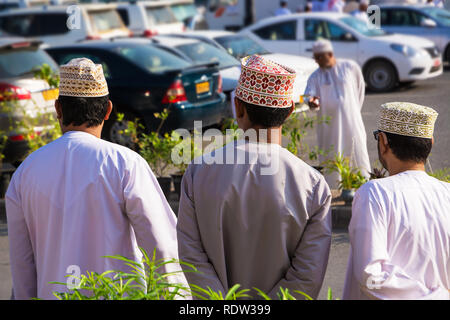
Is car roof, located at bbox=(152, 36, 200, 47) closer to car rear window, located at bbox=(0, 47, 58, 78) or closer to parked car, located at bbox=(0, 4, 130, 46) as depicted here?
car rear window, located at bbox=(0, 47, 58, 78)

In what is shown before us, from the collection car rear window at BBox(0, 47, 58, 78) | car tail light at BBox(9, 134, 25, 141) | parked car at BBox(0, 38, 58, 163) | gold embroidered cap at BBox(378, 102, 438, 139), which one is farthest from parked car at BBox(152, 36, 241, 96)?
gold embroidered cap at BBox(378, 102, 438, 139)

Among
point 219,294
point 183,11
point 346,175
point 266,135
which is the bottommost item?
point 183,11

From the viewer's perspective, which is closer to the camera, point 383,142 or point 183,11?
point 383,142

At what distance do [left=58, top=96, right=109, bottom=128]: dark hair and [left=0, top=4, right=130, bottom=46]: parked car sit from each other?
14.9 m

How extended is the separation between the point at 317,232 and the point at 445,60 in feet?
56.5

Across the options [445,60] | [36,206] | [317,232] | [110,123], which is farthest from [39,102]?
[445,60]

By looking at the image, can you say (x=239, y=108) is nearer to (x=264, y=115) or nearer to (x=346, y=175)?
(x=264, y=115)

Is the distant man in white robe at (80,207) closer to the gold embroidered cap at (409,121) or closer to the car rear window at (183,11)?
the gold embroidered cap at (409,121)

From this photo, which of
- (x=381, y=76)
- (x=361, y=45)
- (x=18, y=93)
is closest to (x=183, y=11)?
(x=361, y=45)

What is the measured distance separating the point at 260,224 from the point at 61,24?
660 inches

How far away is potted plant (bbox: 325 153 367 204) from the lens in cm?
741

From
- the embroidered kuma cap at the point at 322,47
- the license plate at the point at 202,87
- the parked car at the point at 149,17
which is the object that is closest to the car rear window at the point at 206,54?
the license plate at the point at 202,87

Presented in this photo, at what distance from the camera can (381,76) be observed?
15703 mm
